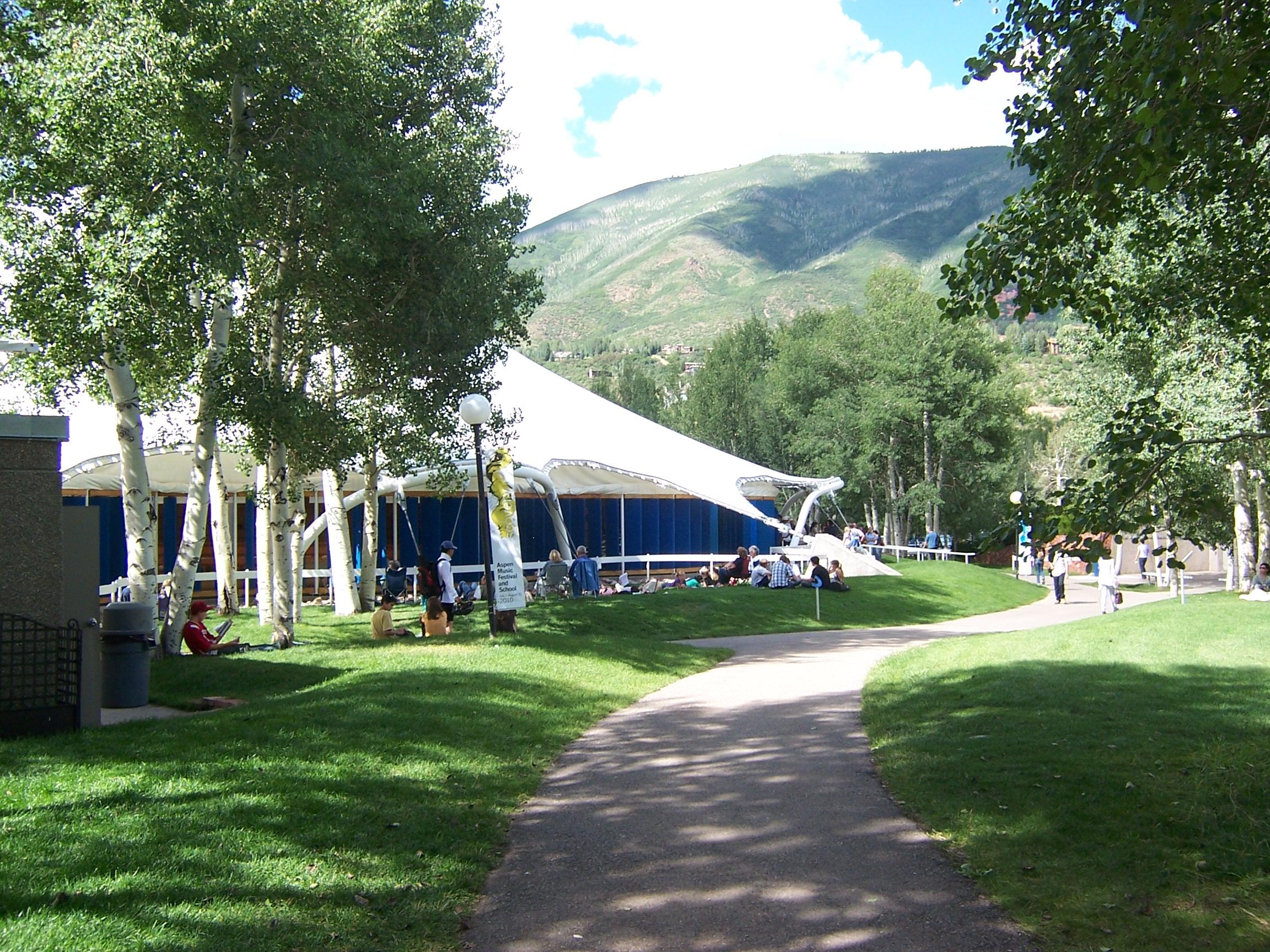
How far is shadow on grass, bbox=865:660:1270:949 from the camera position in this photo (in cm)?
482

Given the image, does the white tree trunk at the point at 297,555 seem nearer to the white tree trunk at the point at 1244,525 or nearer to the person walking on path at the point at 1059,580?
the person walking on path at the point at 1059,580

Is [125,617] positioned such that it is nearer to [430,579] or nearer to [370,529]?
[430,579]

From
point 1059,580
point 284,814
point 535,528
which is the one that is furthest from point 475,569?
point 284,814

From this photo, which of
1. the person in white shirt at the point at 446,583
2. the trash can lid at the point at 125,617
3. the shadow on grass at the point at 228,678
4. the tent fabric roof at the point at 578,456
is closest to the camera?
the trash can lid at the point at 125,617

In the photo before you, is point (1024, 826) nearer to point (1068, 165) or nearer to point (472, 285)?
point (1068, 165)

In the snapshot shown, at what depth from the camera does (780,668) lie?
543 inches

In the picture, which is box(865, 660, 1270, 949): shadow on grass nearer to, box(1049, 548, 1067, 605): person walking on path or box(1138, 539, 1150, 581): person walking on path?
box(1049, 548, 1067, 605): person walking on path

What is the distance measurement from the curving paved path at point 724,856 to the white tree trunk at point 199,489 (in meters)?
6.24

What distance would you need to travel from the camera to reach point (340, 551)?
19594 mm

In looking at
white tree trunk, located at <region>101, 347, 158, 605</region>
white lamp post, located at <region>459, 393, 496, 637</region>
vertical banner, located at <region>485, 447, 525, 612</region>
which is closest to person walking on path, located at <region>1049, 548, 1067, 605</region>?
vertical banner, located at <region>485, 447, 525, 612</region>

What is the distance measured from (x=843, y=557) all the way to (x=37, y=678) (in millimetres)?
23380

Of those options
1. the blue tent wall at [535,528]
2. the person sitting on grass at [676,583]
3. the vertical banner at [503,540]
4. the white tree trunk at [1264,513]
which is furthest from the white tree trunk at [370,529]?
the white tree trunk at [1264,513]

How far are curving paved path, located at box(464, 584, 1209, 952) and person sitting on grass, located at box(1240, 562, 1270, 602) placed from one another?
57.3 ft

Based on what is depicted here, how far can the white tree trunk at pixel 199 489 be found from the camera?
13.2m
